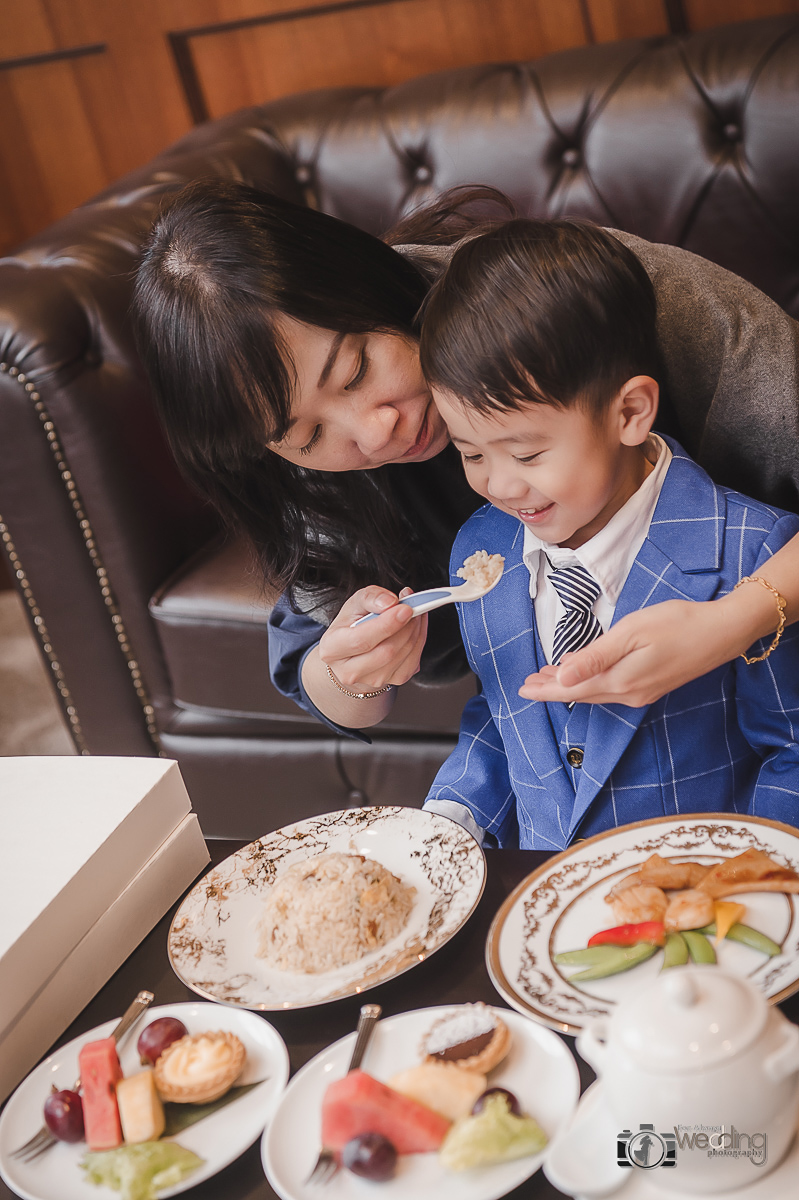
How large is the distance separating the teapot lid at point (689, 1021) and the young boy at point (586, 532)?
53 centimetres

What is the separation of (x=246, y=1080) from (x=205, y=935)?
7.0 inches

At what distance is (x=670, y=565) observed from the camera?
1.09 meters

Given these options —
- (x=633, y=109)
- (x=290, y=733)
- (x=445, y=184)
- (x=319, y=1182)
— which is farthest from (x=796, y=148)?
(x=319, y=1182)

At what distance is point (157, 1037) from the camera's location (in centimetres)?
80

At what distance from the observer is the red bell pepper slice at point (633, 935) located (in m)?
0.76

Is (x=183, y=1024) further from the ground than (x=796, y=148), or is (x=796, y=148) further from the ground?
(x=796, y=148)

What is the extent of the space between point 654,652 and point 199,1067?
0.50 meters

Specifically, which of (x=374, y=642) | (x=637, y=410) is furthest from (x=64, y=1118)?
(x=637, y=410)

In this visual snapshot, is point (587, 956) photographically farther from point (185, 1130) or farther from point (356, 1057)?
point (185, 1130)

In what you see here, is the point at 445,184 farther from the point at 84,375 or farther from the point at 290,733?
the point at 290,733

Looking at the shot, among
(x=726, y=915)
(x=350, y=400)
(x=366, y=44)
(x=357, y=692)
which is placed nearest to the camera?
(x=726, y=915)

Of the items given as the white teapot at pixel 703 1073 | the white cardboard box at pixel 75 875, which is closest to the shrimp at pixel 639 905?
the white teapot at pixel 703 1073

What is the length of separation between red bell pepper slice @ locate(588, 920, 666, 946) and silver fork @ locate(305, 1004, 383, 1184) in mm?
167

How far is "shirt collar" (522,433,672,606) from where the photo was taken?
44.1 inches
